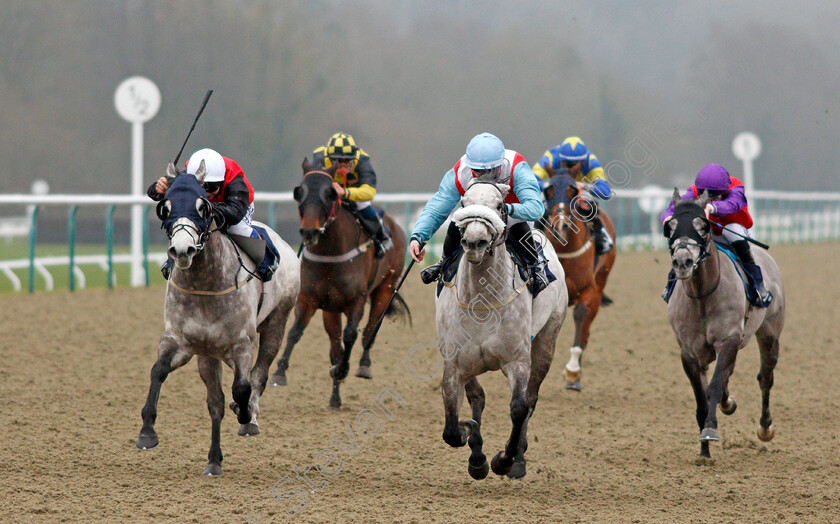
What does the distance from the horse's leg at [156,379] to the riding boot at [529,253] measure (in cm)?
170

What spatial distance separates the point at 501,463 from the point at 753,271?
218 centimetres

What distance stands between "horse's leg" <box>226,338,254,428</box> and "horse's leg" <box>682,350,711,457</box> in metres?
2.41

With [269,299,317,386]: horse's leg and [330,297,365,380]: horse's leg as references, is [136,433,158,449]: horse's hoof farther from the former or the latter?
[269,299,317,386]: horse's leg

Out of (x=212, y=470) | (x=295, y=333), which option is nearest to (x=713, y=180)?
(x=295, y=333)

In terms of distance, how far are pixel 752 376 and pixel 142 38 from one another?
86.1 feet

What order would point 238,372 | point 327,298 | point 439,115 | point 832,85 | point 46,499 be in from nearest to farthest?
point 46,499 → point 238,372 → point 327,298 → point 439,115 → point 832,85

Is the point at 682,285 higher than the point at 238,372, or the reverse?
the point at 682,285

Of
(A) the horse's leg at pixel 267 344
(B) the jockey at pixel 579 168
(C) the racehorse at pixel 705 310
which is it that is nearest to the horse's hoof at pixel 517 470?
(C) the racehorse at pixel 705 310

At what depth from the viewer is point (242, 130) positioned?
29766 millimetres

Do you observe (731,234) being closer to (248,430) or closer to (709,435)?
(709,435)

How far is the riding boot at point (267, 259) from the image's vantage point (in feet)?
18.4

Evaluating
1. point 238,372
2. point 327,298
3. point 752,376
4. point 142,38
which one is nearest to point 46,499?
point 238,372

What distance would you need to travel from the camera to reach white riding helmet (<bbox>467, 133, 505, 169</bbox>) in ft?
16.1

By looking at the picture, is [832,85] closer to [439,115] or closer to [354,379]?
[439,115]
